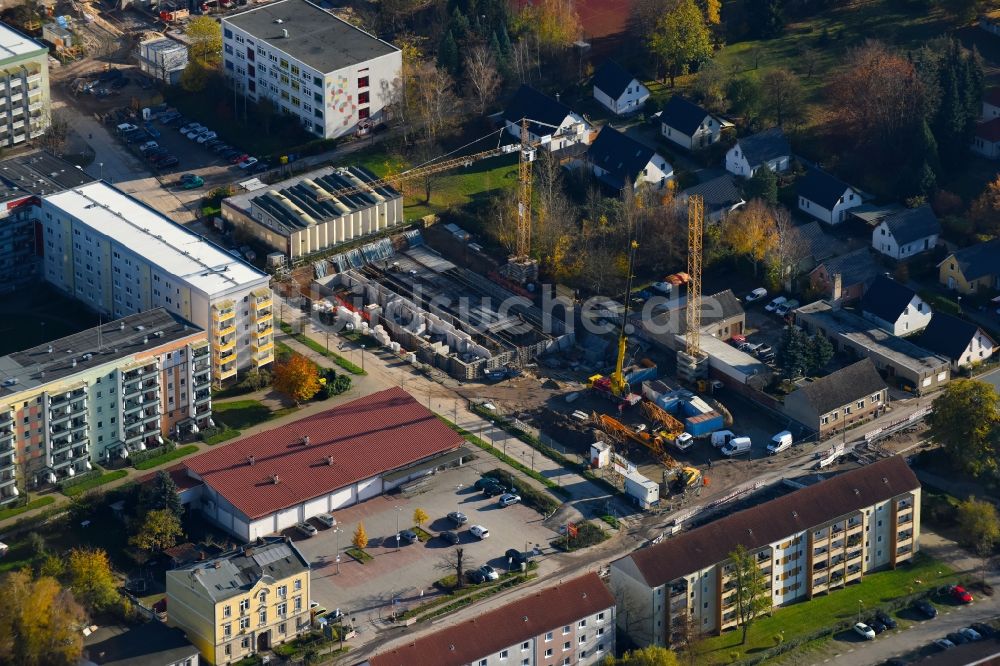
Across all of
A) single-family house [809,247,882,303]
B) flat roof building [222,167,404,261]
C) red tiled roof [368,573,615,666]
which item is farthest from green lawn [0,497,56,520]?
single-family house [809,247,882,303]

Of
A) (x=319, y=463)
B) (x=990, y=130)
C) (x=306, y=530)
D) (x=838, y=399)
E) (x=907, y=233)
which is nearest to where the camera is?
(x=306, y=530)

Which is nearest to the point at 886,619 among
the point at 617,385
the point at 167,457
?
the point at 617,385

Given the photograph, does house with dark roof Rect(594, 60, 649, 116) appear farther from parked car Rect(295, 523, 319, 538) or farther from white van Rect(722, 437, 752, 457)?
parked car Rect(295, 523, 319, 538)

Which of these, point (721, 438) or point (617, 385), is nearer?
point (721, 438)

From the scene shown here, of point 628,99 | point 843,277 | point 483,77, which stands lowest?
point 843,277

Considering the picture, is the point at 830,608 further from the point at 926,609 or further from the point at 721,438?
the point at 721,438

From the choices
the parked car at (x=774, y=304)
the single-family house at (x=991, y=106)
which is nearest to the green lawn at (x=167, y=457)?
the parked car at (x=774, y=304)

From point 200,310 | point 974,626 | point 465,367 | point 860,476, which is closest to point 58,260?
point 200,310

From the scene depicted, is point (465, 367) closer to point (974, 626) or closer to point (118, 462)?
point (118, 462)

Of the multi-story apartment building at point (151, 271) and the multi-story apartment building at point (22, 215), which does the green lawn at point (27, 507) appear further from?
the multi-story apartment building at point (22, 215)
